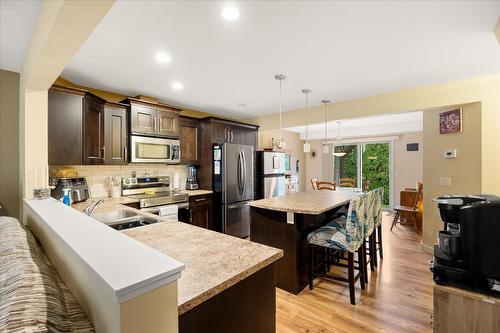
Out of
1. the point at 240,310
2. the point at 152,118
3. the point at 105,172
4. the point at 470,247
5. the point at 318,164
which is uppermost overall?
the point at 152,118

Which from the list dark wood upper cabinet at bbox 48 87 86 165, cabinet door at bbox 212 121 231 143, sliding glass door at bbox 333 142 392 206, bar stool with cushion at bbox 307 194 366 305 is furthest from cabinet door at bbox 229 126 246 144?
sliding glass door at bbox 333 142 392 206

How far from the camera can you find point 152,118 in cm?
356

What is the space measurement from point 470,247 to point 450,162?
8.34ft

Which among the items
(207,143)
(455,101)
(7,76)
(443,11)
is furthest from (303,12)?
(7,76)

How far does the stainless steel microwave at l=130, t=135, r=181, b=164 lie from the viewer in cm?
338

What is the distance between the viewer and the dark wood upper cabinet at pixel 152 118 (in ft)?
11.0

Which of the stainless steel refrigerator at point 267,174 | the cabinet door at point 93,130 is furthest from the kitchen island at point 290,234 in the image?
the stainless steel refrigerator at point 267,174

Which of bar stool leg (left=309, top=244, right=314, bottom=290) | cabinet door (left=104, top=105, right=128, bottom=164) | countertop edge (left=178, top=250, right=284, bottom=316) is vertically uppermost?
cabinet door (left=104, top=105, right=128, bottom=164)

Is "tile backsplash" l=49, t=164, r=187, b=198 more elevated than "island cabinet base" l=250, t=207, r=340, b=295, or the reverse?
"tile backsplash" l=49, t=164, r=187, b=198

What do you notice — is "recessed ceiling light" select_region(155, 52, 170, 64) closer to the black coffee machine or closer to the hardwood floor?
the black coffee machine

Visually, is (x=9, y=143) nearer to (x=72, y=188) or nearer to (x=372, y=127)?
(x=72, y=188)

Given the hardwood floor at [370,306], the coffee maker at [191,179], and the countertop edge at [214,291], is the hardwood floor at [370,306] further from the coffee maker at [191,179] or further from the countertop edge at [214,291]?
the coffee maker at [191,179]

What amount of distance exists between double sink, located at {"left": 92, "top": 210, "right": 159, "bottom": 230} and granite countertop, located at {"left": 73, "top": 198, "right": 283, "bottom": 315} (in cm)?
42

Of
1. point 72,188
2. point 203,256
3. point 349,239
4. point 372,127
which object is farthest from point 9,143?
point 372,127
